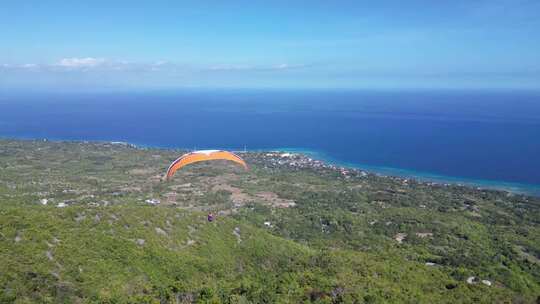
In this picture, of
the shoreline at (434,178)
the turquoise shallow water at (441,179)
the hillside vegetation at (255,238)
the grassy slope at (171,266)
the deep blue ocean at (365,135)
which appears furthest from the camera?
the deep blue ocean at (365,135)

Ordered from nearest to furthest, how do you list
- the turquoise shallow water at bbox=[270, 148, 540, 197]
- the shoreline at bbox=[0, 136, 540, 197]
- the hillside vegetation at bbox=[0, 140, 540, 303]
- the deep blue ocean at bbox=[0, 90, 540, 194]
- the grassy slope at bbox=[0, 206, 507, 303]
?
1. the grassy slope at bbox=[0, 206, 507, 303]
2. the hillside vegetation at bbox=[0, 140, 540, 303]
3. the shoreline at bbox=[0, 136, 540, 197]
4. the turquoise shallow water at bbox=[270, 148, 540, 197]
5. the deep blue ocean at bbox=[0, 90, 540, 194]

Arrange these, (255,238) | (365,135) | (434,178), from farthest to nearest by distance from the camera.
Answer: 1. (365,135)
2. (434,178)
3. (255,238)

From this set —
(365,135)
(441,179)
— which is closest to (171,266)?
(441,179)

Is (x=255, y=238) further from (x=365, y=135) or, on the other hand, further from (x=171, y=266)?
(x=365, y=135)

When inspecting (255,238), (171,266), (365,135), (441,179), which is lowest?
(441,179)

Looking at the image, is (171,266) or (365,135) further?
(365,135)

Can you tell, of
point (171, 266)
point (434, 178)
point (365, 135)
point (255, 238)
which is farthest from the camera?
point (365, 135)

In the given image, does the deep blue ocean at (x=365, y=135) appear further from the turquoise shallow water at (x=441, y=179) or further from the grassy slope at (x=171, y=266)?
the grassy slope at (x=171, y=266)

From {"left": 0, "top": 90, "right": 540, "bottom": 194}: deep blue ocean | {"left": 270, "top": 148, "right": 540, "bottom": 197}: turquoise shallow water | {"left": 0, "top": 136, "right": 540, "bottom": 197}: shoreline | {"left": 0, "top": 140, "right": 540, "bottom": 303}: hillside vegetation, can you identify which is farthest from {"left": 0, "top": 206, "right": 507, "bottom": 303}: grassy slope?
{"left": 0, "top": 90, "right": 540, "bottom": 194}: deep blue ocean

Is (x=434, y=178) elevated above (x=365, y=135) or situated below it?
below

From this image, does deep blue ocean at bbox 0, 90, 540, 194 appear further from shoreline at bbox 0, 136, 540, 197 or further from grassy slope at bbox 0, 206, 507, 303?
grassy slope at bbox 0, 206, 507, 303

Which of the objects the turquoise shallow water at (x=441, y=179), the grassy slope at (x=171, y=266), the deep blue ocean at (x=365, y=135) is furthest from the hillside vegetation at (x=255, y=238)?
the deep blue ocean at (x=365, y=135)

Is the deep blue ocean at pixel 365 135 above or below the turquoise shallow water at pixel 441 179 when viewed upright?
above

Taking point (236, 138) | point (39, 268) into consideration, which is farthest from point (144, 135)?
point (39, 268)
